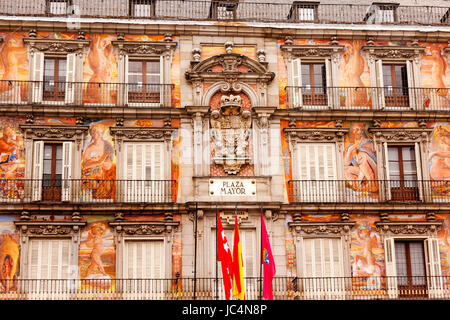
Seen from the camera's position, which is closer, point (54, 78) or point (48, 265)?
point (48, 265)

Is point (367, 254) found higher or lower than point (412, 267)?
higher

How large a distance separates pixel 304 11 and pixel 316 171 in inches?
246

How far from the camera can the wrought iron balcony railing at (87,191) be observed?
94.2ft

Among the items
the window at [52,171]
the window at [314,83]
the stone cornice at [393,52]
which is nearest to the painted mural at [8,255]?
the window at [52,171]

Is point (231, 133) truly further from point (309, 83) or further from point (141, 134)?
point (309, 83)

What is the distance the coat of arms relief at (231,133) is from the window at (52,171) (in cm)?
498

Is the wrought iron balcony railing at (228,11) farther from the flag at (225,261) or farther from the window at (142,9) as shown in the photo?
the flag at (225,261)

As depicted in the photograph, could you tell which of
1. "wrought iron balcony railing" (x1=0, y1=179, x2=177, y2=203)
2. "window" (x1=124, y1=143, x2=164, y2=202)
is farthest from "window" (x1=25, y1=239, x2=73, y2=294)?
"window" (x1=124, y1=143, x2=164, y2=202)

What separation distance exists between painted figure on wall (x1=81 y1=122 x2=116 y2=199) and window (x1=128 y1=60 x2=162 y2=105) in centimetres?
158

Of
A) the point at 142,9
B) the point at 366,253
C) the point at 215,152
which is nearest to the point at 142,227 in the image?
the point at 215,152

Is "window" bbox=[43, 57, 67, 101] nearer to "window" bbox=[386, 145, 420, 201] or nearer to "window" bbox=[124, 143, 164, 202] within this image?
"window" bbox=[124, 143, 164, 202]

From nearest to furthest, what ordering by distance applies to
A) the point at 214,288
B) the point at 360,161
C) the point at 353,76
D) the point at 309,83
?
the point at 214,288 < the point at 360,161 < the point at 309,83 < the point at 353,76

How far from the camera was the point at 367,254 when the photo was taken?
29.2 m
